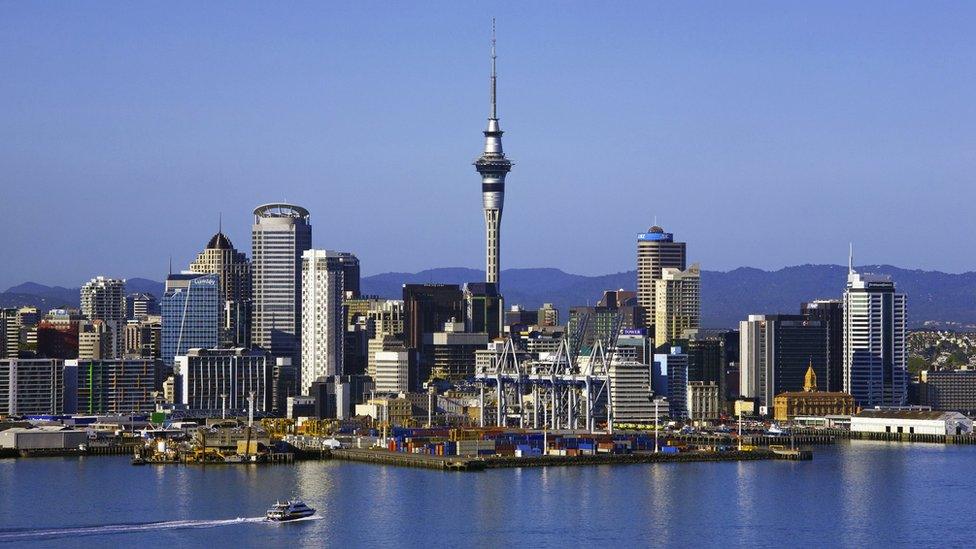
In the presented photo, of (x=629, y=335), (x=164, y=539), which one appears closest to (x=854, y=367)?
(x=629, y=335)

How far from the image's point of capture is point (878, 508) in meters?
61.1

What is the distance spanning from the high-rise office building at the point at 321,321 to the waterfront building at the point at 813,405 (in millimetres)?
27011

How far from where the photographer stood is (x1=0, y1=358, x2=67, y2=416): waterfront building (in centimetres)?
10919

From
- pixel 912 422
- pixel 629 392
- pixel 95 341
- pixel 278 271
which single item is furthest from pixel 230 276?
pixel 912 422

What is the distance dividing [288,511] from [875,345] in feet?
262

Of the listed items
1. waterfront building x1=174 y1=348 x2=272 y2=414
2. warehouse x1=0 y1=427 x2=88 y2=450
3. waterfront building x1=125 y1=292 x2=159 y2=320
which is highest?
waterfront building x1=125 y1=292 x2=159 y2=320

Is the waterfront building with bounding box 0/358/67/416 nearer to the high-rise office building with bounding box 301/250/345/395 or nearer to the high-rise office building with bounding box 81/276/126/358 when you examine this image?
the high-rise office building with bounding box 301/250/345/395

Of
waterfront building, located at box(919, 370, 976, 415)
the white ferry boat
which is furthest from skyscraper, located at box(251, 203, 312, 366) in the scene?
the white ferry boat

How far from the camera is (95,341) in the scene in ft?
440

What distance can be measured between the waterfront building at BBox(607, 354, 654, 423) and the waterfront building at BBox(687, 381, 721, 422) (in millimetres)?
11667

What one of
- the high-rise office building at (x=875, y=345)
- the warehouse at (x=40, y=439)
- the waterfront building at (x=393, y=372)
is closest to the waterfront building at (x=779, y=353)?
the high-rise office building at (x=875, y=345)

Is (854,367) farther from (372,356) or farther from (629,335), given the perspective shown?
(372,356)

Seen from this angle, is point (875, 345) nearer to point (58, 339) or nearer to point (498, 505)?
point (58, 339)

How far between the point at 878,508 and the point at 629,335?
61.8 meters
